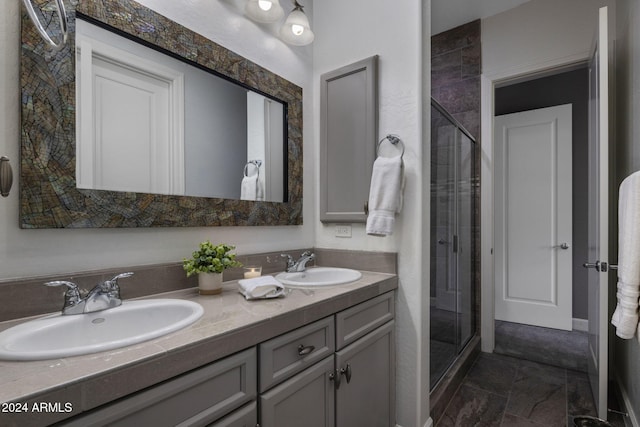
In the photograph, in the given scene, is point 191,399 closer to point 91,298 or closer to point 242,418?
point 242,418

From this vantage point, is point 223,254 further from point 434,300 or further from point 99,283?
point 434,300

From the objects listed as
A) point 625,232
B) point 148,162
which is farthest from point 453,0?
point 148,162

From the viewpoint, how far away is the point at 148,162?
1.28m

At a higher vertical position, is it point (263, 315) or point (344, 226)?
point (344, 226)

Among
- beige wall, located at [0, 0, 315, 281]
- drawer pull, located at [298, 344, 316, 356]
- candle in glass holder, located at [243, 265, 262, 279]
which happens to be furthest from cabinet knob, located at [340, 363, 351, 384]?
beige wall, located at [0, 0, 315, 281]

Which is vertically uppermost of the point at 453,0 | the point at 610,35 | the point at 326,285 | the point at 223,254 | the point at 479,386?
the point at 453,0

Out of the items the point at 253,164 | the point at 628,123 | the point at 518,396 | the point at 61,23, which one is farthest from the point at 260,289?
the point at 628,123

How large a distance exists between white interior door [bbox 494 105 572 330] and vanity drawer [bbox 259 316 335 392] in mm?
2914

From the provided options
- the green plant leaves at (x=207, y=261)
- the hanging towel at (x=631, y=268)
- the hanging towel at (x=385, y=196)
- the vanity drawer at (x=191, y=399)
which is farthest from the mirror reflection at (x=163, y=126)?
the hanging towel at (x=631, y=268)

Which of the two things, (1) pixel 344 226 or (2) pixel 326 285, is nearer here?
(2) pixel 326 285

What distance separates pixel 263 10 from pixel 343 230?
4.05 ft

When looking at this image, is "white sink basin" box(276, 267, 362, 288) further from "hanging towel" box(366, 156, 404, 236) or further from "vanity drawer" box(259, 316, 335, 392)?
"vanity drawer" box(259, 316, 335, 392)

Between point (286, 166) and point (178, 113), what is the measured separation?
670 millimetres

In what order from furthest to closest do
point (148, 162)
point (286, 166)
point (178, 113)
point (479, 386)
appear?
point (479, 386)
point (286, 166)
point (178, 113)
point (148, 162)
